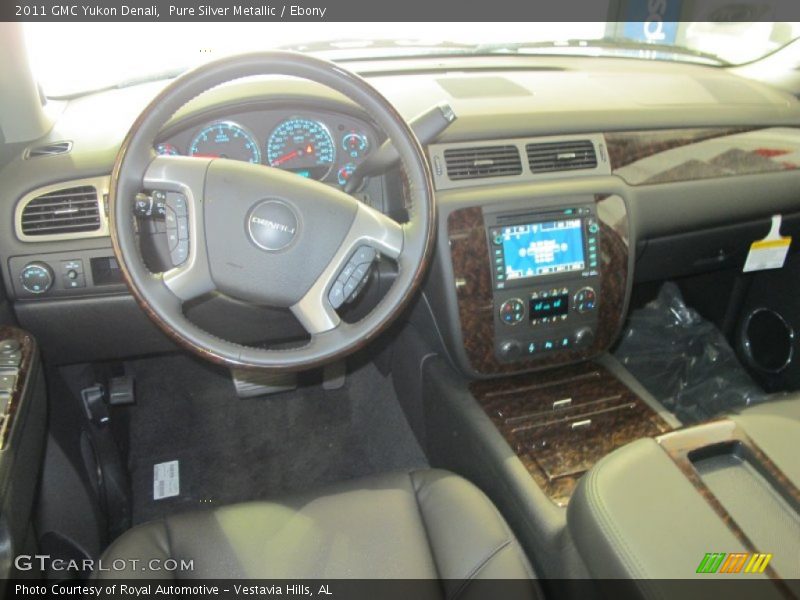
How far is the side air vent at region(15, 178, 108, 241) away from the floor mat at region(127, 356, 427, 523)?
35.7 inches

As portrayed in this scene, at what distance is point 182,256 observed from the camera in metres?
1.23

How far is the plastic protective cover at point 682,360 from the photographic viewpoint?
2248 millimetres

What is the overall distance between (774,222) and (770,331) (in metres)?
0.44

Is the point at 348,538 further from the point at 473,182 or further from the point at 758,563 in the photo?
the point at 473,182

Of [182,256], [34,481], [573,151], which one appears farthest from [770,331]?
[34,481]

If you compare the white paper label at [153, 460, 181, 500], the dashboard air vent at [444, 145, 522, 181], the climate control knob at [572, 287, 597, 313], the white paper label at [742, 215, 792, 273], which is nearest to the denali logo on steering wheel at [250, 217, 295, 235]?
the dashboard air vent at [444, 145, 522, 181]

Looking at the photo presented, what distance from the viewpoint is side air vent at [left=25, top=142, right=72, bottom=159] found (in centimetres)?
156

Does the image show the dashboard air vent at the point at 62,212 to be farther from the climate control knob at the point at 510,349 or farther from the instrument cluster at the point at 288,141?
the climate control knob at the point at 510,349

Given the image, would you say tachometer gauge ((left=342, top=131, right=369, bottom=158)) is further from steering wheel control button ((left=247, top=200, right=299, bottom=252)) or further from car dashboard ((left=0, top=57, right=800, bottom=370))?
steering wheel control button ((left=247, top=200, right=299, bottom=252))

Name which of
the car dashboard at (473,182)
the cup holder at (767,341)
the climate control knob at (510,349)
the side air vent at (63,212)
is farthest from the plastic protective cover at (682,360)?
the side air vent at (63,212)

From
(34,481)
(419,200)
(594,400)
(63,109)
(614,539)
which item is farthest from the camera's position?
(63,109)

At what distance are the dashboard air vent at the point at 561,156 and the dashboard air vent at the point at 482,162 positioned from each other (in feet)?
0.16

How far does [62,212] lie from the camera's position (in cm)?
154

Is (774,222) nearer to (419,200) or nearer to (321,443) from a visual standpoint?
(419,200)
